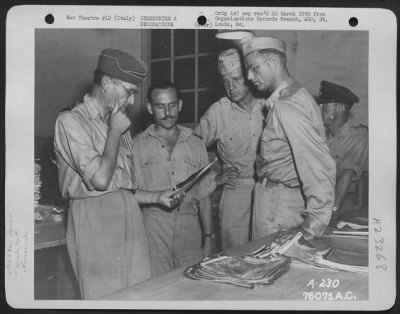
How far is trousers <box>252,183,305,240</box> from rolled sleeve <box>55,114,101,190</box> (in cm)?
37

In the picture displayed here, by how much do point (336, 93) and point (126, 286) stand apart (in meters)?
0.64

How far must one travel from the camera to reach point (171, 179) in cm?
97

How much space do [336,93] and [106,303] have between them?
702 mm

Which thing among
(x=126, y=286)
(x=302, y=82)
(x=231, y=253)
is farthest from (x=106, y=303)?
(x=302, y=82)

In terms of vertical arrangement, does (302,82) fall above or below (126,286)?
above

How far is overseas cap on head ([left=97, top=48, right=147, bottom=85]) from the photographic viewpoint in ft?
3.19

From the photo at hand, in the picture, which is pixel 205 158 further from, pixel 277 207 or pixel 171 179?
pixel 277 207

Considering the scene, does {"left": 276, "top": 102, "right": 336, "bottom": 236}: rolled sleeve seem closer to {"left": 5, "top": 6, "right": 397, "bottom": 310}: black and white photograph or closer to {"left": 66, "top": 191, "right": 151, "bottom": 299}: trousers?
{"left": 5, "top": 6, "right": 397, "bottom": 310}: black and white photograph

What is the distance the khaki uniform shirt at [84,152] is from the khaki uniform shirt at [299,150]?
305mm

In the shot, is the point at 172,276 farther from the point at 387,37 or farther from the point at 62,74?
the point at 387,37

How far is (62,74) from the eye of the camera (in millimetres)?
978

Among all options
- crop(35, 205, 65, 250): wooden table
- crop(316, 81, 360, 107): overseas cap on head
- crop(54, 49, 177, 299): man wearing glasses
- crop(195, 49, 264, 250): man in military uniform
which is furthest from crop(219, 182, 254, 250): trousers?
crop(35, 205, 65, 250): wooden table

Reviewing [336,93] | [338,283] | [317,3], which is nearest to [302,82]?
[336,93]

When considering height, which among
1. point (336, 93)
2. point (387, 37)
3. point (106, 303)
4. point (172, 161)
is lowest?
point (106, 303)
